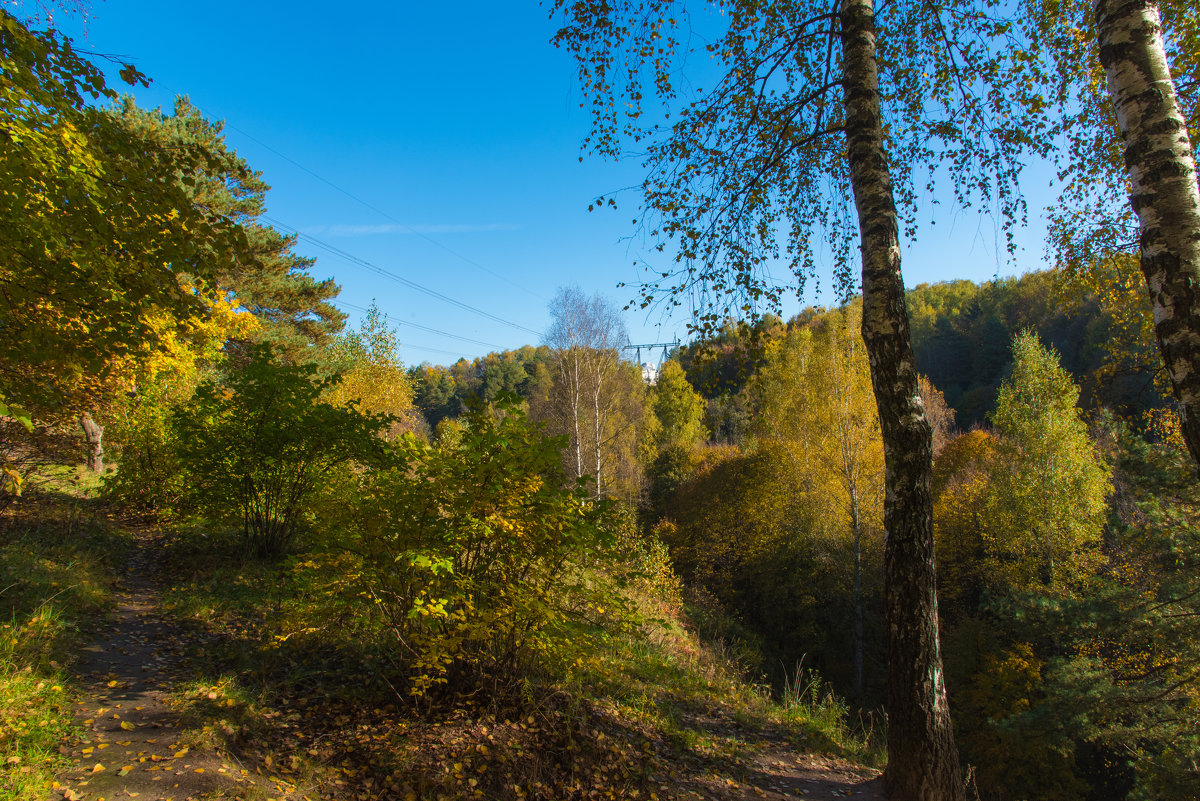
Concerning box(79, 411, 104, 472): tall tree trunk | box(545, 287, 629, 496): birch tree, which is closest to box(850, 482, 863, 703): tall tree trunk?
box(545, 287, 629, 496): birch tree

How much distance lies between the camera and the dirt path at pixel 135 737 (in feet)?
8.32

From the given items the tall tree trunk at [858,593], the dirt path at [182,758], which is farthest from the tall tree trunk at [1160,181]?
the tall tree trunk at [858,593]

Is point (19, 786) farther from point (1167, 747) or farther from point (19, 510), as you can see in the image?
point (1167, 747)

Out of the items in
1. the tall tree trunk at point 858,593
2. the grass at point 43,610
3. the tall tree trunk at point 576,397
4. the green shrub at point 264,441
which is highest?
the tall tree trunk at point 576,397

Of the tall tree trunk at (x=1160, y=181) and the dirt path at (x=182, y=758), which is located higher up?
the tall tree trunk at (x=1160, y=181)

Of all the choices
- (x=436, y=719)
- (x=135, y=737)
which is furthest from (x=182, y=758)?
(x=436, y=719)

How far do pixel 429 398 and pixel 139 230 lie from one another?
61.3 m

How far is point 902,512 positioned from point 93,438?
47.6ft

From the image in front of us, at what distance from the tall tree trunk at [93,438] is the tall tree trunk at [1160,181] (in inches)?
575

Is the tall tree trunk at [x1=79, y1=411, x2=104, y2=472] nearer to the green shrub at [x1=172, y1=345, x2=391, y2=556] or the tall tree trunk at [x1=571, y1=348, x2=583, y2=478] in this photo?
the green shrub at [x1=172, y1=345, x2=391, y2=556]

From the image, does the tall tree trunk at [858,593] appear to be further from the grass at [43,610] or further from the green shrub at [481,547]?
the grass at [43,610]

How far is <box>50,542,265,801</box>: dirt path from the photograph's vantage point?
2.54 metres

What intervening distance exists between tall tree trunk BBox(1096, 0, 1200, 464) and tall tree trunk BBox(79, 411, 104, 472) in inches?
575

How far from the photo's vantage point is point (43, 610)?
4281 millimetres
